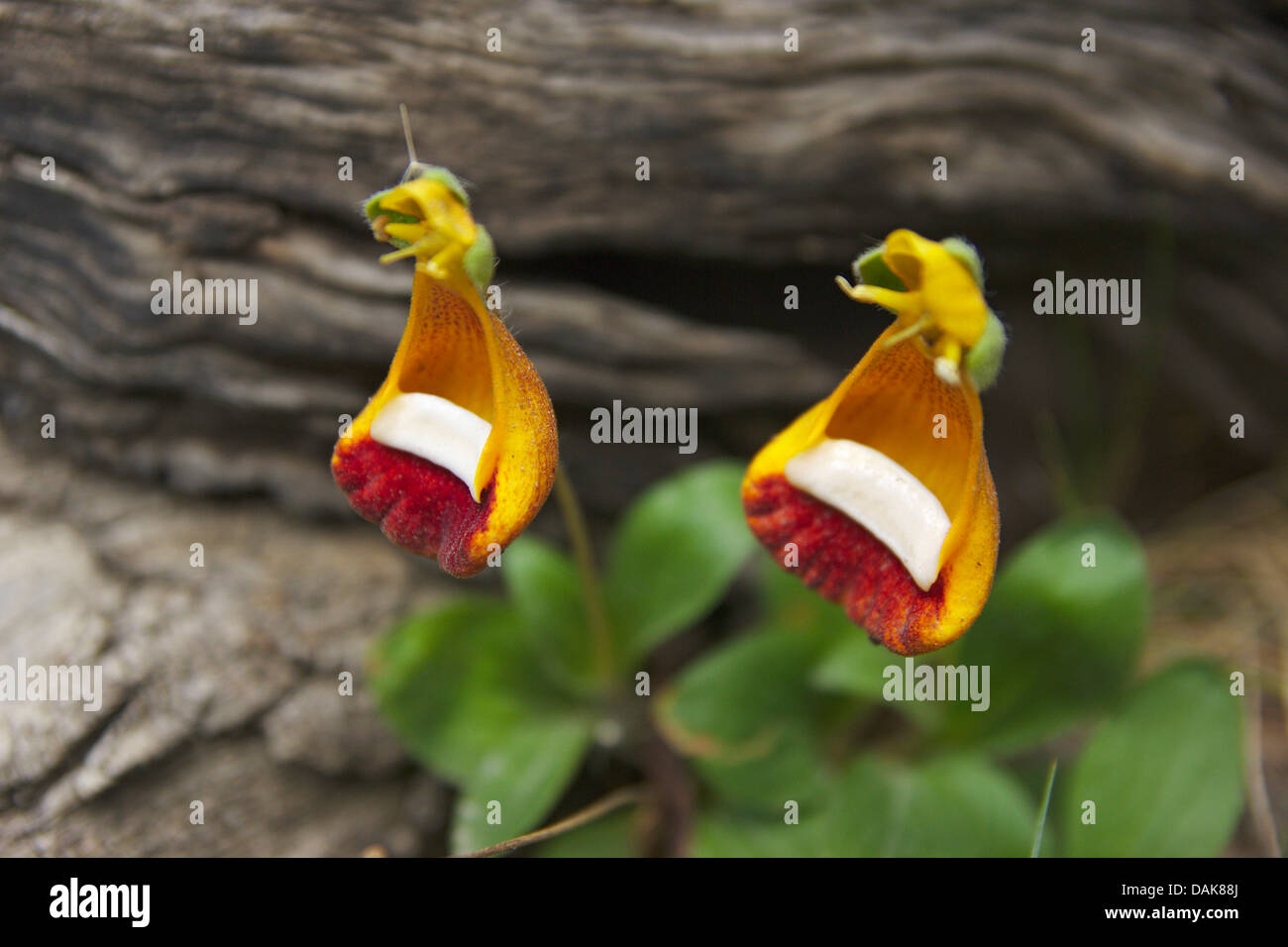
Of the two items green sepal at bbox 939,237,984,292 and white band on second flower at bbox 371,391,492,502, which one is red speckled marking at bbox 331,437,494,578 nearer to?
white band on second flower at bbox 371,391,492,502

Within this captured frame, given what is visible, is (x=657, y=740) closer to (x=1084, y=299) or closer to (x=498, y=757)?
(x=498, y=757)

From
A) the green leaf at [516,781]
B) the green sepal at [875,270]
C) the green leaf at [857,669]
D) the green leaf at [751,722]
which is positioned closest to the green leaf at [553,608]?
the green leaf at [516,781]

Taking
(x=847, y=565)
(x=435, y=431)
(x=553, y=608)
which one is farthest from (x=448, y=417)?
(x=553, y=608)

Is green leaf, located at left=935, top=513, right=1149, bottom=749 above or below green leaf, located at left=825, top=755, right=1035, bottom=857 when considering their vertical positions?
above

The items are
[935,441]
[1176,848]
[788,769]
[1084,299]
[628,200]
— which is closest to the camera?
[935,441]

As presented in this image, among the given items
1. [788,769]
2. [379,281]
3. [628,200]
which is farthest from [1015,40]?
[788,769]

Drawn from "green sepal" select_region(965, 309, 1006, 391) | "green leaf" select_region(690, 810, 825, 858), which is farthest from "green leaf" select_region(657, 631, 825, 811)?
"green sepal" select_region(965, 309, 1006, 391)
